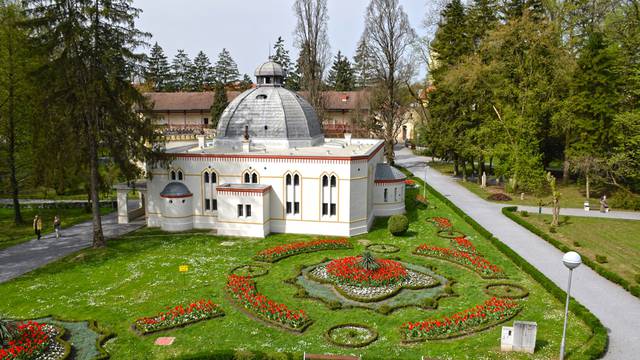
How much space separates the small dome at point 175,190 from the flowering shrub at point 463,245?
2050 centimetres

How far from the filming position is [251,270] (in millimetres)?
27484

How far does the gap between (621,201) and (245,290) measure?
37.0 meters

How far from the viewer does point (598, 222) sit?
37812 millimetres

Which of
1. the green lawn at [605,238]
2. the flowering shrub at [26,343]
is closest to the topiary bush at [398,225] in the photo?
the green lawn at [605,238]

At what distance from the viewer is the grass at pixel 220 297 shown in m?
18.7

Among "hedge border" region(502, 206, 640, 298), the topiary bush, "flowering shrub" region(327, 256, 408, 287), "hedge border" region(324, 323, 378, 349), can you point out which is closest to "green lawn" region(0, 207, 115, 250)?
"flowering shrub" region(327, 256, 408, 287)

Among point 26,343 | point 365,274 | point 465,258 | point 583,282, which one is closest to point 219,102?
point 465,258

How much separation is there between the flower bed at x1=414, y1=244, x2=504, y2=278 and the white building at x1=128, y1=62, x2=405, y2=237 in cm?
633

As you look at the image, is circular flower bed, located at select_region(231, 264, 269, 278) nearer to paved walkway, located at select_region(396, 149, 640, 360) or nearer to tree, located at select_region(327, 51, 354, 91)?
paved walkway, located at select_region(396, 149, 640, 360)

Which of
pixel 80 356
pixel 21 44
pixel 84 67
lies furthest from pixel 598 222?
pixel 21 44

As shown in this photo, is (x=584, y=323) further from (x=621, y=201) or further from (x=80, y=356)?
(x=621, y=201)

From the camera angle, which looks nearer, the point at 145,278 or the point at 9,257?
the point at 145,278

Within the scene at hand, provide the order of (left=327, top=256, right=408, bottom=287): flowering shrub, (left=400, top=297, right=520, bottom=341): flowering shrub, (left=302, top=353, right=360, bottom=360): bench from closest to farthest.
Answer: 1. (left=302, top=353, right=360, bottom=360): bench
2. (left=400, top=297, right=520, bottom=341): flowering shrub
3. (left=327, top=256, right=408, bottom=287): flowering shrub

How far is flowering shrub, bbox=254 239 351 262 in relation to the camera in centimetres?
2964
